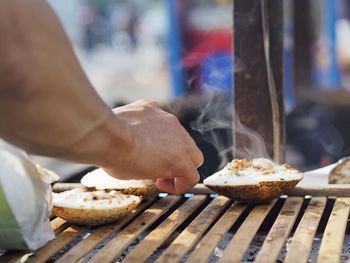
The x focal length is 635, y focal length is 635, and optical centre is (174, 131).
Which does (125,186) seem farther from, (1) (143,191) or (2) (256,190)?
(2) (256,190)

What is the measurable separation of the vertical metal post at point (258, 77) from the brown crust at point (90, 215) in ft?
3.09

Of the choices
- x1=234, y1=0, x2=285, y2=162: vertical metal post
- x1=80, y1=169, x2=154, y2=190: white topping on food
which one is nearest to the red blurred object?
x1=234, y1=0, x2=285, y2=162: vertical metal post

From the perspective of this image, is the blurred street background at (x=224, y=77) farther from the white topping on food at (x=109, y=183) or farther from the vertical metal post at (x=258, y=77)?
the white topping on food at (x=109, y=183)

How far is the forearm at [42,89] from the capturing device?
1258mm

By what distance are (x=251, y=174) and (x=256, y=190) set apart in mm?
81

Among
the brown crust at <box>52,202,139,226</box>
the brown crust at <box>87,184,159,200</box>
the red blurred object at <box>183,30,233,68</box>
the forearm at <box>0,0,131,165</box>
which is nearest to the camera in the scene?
the forearm at <box>0,0,131,165</box>

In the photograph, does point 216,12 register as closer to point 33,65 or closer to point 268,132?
point 268,132

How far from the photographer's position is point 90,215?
1.84 meters

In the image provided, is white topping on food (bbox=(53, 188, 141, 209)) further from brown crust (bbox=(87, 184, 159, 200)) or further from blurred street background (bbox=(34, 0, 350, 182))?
blurred street background (bbox=(34, 0, 350, 182))

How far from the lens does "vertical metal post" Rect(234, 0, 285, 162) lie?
8.79 feet

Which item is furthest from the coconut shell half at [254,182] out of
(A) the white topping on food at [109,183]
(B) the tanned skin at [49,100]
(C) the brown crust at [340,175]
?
(B) the tanned skin at [49,100]

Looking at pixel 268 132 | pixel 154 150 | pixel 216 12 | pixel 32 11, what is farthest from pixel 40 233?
pixel 216 12

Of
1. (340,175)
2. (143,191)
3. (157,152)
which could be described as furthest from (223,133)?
(157,152)

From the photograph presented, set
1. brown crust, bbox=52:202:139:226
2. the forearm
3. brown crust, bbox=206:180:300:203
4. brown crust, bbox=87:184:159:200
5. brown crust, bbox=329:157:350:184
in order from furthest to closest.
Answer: brown crust, bbox=329:157:350:184 → brown crust, bbox=87:184:159:200 → brown crust, bbox=206:180:300:203 → brown crust, bbox=52:202:139:226 → the forearm
